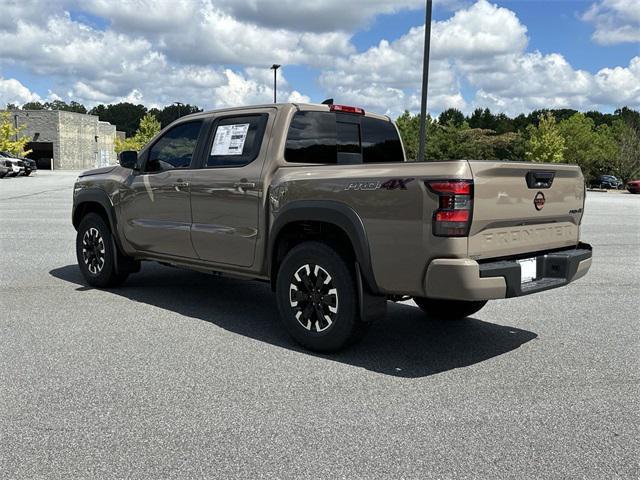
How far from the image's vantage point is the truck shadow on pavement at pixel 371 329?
4.61m

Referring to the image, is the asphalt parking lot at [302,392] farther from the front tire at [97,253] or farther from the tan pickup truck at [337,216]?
the tan pickup truck at [337,216]

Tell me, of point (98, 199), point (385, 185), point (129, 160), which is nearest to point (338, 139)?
point (385, 185)

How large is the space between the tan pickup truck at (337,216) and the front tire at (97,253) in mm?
229

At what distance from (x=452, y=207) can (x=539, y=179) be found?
3.19 feet

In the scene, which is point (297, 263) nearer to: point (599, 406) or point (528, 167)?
point (528, 167)

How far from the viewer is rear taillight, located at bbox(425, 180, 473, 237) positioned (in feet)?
12.8

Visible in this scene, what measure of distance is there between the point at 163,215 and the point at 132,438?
318cm

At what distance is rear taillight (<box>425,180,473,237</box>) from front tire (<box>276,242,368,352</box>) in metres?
0.86

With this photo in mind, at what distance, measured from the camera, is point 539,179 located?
14.7 ft

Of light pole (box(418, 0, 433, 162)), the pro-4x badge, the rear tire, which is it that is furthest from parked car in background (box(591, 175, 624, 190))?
the pro-4x badge

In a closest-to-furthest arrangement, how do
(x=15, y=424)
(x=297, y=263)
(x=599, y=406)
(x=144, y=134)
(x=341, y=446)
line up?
(x=341, y=446), (x=15, y=424), (x=599, y=406), (x=297, y=263), (x=144, y=134)

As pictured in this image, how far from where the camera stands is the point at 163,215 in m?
6.07

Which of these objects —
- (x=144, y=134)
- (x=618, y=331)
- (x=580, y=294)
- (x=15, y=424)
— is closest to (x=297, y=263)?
(x=15, y=424)

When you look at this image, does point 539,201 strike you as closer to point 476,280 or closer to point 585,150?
point 476,280
